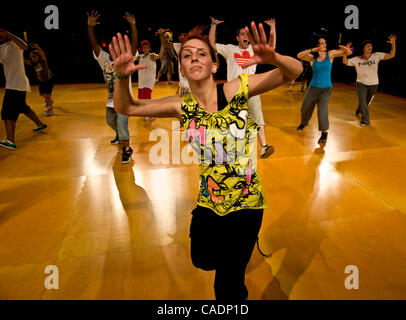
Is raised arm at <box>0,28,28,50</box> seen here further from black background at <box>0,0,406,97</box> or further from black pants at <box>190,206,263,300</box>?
black background at <box>0,0,406,97</box>

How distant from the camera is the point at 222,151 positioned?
65.2 inches

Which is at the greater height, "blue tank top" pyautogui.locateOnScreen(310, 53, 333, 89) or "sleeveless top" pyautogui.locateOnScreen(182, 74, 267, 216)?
"blue tank top" pyautogui.locateOnScreen(310, 53, 333, 89)

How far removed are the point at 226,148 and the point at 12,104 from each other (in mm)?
5644

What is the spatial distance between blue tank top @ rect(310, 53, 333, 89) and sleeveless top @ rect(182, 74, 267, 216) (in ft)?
15.1

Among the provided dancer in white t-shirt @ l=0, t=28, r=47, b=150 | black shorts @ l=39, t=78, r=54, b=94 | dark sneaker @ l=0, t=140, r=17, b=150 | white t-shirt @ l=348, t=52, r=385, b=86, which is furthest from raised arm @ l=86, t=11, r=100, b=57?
white t-shirt @ l=348, t=52, r=385, b=86

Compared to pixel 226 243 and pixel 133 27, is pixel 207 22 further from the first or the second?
pixel 226 243

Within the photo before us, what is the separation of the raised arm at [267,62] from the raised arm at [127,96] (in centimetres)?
44

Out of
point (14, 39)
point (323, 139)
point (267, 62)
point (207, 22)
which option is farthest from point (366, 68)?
point (14, 39)

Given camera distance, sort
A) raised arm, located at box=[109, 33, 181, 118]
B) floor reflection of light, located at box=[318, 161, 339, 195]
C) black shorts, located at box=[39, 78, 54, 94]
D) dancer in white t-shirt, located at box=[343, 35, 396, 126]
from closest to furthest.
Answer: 1. raised arm, located at box=[109, 33, 181, 118]
2. floor reflection of light, located at box=[318, 161, 339, 195]
3. dancer in white t-shirt, located at box=[343, 35, 396, 126]
4. black shorts, located at box=[39, 78, 54, 94]

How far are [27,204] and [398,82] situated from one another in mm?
14728

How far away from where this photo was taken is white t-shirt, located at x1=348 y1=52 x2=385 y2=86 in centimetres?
649

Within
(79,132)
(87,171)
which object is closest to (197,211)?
(87,171)

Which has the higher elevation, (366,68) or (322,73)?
(366,68)

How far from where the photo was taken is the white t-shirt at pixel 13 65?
198 inches
